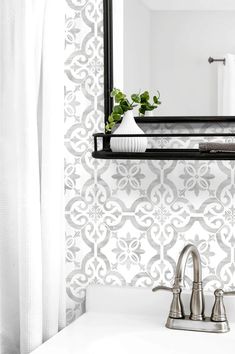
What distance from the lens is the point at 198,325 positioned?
1.52 m

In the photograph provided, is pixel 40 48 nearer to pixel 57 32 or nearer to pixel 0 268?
pixel 57 32

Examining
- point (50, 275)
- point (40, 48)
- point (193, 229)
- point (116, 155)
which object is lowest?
point (50, 275)

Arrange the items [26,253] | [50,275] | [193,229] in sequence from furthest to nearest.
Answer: [193,229] < [50,275] < [26,253]

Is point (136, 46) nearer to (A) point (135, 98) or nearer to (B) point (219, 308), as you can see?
(A) point (135, 98)

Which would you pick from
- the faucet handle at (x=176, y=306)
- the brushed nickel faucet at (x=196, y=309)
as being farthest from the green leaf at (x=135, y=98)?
the faucet handle at (x=176, y=306)

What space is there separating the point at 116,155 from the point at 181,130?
0.75 ft

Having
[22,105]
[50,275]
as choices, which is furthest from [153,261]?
[22,105]

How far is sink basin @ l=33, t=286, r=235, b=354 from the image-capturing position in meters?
1.42

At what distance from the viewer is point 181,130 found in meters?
1.64

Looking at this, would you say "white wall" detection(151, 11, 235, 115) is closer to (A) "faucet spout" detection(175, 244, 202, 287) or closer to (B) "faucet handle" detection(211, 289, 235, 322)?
(A) "faucet spout" detection(175, 244, 202, 287)

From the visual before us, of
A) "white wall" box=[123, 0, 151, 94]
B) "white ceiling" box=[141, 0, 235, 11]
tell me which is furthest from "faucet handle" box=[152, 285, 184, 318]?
"white ceiling" box=[141, 0, 235, 11]

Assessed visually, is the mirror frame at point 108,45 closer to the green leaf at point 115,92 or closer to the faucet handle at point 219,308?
the green leaf at point 115,92

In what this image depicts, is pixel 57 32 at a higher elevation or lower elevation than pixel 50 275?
higher

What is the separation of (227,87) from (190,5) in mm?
255
